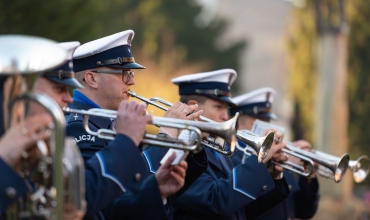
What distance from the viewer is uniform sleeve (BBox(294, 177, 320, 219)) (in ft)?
24.2

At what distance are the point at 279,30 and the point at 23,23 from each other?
1822 inches

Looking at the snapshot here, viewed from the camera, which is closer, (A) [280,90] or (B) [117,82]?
(B) [117,82]

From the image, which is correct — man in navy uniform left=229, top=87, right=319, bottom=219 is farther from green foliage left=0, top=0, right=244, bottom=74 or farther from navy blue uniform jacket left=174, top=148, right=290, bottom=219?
green foliage left=0, top=0, right=244, bottom=74


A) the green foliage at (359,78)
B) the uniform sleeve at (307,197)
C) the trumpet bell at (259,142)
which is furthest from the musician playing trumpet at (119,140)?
the green foliage at (359,78)

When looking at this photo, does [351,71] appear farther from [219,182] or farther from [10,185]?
[10,185]

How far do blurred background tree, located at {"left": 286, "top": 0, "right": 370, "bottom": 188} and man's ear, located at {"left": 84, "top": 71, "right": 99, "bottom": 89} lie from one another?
1795cm

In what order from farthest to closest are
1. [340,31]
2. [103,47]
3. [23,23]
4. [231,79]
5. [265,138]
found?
[340,31]
[23,23]
[231,79]
[265,138]
[103,47]

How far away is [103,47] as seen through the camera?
488cm

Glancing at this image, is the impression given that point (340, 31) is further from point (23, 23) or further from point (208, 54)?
point (208, 54)

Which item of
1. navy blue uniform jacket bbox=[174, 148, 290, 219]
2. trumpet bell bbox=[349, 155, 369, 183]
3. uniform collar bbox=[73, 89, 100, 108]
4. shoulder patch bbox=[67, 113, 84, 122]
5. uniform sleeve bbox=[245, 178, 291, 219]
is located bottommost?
trumpet bell bbox=[349, 155, 369, 183]

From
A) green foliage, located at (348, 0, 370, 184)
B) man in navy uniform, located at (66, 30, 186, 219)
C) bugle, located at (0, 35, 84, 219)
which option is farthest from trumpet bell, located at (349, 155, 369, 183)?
green foliage, located at (348, 0, 370, 184)

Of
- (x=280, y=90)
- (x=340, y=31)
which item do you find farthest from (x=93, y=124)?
(x=280, y=90)

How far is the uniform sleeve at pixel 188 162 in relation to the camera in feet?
16.0

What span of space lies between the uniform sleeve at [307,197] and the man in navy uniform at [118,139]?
294cm
